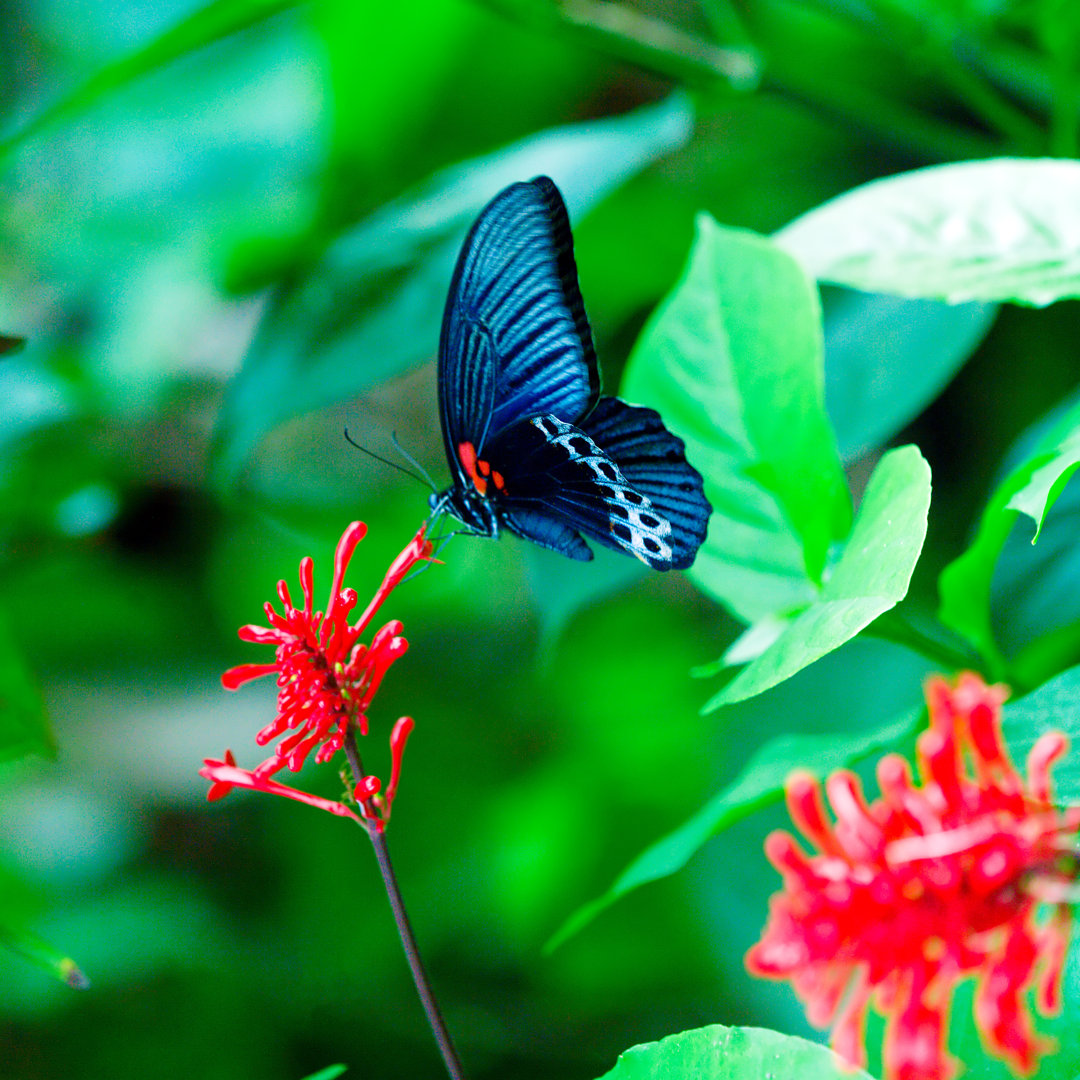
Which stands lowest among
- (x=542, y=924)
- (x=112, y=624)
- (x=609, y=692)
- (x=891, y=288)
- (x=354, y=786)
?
(x=542, y=924)

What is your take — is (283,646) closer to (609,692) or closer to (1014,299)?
(1014,299)

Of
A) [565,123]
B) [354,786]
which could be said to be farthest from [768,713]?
[565,123]

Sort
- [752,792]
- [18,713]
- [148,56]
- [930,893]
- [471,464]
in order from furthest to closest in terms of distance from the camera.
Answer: [148,56], [471,464], [18,713], [752,792], [930,893]

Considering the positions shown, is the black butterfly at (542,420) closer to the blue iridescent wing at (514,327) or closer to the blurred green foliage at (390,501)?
the blue iridescent wing at (514,327)

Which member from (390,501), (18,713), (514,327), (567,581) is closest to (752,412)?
(514,327)

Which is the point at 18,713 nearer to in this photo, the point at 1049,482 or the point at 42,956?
the point at 42,956

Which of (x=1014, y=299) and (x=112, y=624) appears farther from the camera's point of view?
(x=112, y=624)
